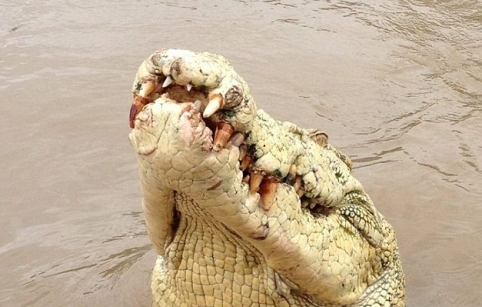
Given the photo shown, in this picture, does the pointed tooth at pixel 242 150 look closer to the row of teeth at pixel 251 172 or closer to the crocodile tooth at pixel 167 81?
the row of teeth at pixel 251 172

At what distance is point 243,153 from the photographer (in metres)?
2.00

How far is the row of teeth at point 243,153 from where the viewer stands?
6.10 feet

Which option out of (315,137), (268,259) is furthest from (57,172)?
(268,259)

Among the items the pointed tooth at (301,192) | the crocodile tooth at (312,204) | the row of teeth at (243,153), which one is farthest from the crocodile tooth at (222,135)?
the crocodile tooth at (312,204)

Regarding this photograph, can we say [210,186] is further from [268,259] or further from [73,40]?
[73,40]

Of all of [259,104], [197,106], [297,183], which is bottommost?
[259,104]

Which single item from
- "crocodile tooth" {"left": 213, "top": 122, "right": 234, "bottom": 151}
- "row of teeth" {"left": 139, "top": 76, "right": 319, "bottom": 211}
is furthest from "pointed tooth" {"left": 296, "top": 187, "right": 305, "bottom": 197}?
"crocodile tooth" {"left": 213, "top": 122, "right": 234, "bottom": 151}

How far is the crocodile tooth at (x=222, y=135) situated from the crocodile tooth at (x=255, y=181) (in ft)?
0.59

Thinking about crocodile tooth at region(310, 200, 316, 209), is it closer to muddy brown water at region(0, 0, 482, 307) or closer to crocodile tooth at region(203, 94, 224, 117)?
crocodile tooth at region(203, 94, 224, 117)

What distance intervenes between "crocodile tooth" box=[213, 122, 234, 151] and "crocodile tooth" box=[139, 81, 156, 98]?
19 centimetres

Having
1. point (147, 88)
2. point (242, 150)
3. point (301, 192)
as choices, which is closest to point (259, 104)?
point (301, 192)

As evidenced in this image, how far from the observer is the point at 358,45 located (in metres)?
6.80

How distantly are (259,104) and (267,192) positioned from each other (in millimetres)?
3558

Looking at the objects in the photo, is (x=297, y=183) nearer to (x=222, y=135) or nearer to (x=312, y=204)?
(x=312, y=204)
